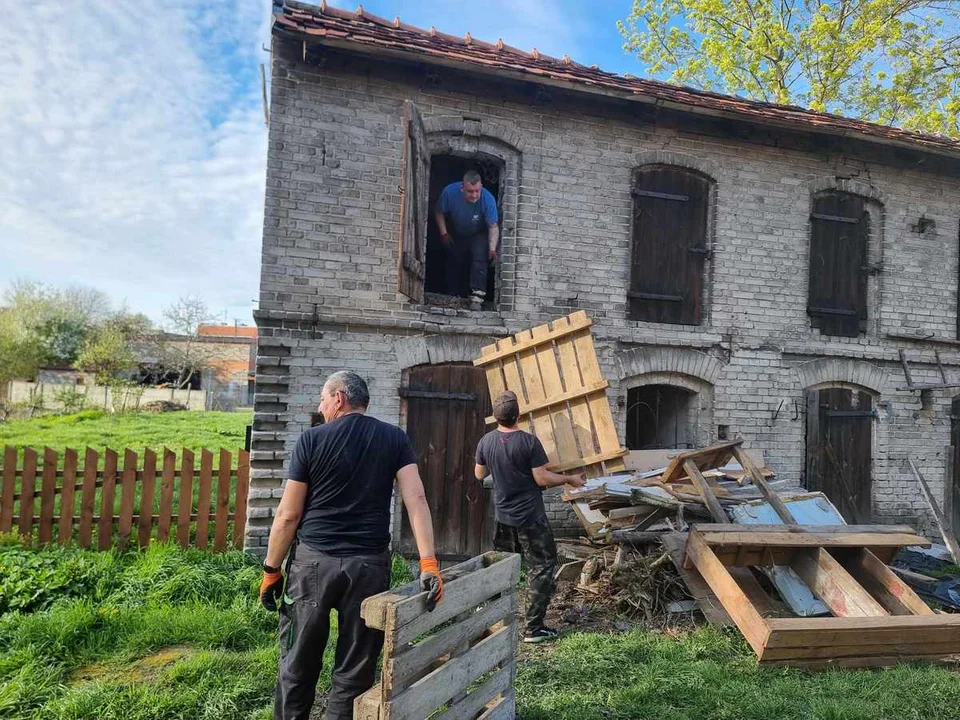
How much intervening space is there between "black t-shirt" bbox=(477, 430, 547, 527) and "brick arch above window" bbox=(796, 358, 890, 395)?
16.8 feet

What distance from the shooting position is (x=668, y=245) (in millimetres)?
8023

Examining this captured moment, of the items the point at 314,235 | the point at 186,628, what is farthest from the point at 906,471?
the point at 186,628

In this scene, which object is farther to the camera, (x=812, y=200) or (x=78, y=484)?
(x=812, y=200)

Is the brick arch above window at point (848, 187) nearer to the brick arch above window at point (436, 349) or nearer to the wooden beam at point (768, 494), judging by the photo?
the wooden beam at point (768, 494)

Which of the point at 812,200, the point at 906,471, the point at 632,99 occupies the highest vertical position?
the point at 632,99

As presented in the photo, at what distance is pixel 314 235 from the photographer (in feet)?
22.0

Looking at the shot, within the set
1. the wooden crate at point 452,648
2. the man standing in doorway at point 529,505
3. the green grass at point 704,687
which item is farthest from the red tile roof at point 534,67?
the green grass at point 704,687

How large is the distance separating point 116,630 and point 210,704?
1.50m

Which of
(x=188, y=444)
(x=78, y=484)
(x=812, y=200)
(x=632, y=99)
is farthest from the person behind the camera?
(x=188, y=444)

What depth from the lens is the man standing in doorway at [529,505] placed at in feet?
16.0

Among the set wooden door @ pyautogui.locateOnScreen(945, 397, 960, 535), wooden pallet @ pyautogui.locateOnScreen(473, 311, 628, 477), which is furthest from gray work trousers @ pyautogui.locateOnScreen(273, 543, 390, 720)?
wooden door @ pyautogui.locateOnScreen(945, 397, 960, 535)

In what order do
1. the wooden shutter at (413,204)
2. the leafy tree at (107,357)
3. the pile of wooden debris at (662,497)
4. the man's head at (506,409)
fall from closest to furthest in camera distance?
the man's head at (506,409) → the pile of wooden debris at (662,497) → the wooden shutter at (413,204) → the leafy tree at (107,357)

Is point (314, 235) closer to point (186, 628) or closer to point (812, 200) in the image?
point (186, 628)

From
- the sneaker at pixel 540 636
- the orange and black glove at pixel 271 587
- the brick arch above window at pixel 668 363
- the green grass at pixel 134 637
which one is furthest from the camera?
the brick arch above window at pixel 668 363
